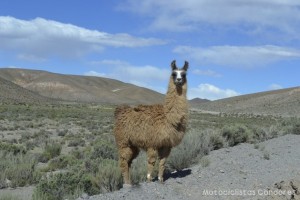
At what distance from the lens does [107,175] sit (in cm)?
1107

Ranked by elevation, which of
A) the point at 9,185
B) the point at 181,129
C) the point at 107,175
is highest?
the point at 181,129

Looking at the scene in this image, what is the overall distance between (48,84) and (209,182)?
7423 inches

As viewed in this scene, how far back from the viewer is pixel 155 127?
1058 centimetres

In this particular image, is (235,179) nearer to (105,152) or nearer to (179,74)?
(179,74)

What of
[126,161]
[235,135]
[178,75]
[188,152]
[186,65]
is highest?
[186,65]

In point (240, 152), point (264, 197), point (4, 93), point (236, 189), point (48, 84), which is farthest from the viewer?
point (48, 84)

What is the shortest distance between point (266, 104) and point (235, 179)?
111m

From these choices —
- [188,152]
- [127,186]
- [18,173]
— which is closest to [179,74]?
[127,186]

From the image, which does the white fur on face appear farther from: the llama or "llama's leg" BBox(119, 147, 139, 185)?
"llama's leg" BBox(119, 147, 139, 185)

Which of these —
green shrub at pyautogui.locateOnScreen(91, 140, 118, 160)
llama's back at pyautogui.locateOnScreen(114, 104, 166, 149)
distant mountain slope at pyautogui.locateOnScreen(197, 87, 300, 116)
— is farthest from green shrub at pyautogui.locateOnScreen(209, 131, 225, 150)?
distant mountain slope at pyautogui.locateOnScreen(197, 87, 300, 116)

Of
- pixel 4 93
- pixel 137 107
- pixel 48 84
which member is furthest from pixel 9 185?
pixel 48 84

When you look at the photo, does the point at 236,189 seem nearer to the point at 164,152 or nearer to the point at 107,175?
the point at 164,152

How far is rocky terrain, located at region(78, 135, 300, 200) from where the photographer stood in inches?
373

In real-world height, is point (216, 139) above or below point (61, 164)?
above
